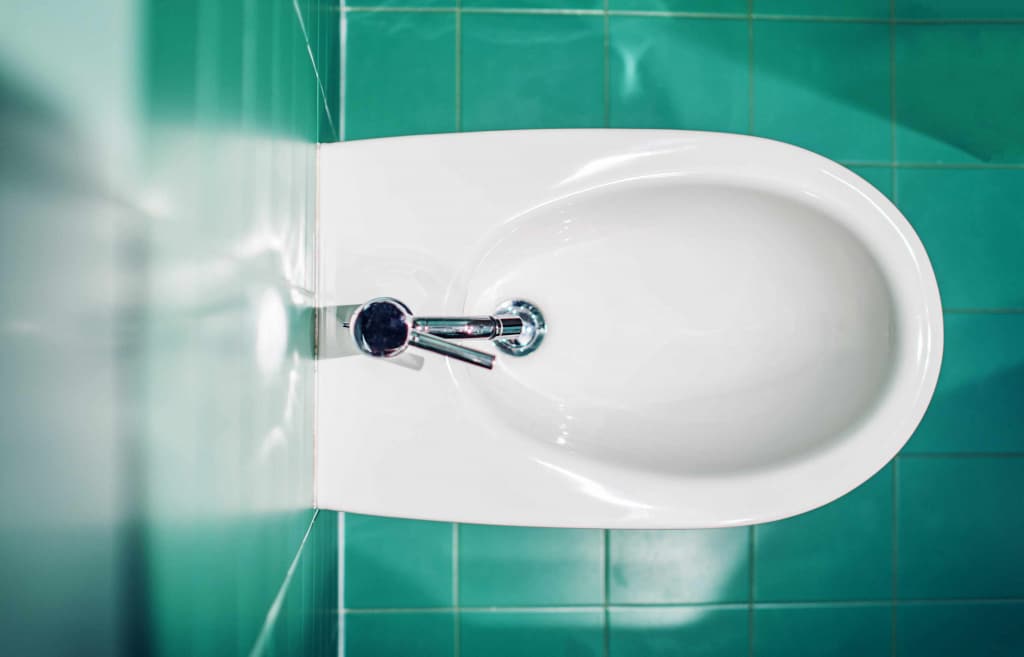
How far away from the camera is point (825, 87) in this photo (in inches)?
38.9

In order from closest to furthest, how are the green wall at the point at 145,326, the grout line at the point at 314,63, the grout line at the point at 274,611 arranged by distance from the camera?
the green wall at the point at 145,326
the grout line at the point at 274,611
the grout line at the point at 314,63

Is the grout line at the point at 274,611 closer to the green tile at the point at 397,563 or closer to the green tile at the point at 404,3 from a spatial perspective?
the green tile at the point at 397,563

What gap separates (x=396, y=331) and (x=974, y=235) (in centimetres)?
97

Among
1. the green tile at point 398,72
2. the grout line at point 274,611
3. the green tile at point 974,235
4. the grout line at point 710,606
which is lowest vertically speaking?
the grout line at point 710,606

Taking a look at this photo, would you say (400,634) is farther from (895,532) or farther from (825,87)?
(825,87)

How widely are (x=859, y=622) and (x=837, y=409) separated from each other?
1.96 feet

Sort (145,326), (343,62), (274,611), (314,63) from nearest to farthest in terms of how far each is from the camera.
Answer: (145,326)
(274,611)
(314,63)
(343,62)

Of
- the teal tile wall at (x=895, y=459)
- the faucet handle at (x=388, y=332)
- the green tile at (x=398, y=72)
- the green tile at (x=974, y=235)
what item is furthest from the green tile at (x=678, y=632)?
the green tile at (x=398, y=72)

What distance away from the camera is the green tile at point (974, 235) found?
1.00m

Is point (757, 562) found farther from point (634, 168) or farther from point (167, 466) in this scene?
point (167, 466)

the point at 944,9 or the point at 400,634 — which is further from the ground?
the point at 944,9

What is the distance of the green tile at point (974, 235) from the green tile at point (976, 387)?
33 mm

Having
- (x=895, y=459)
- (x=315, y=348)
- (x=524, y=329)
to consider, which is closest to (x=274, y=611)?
(x=315, y=348)

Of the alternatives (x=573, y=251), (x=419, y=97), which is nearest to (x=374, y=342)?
(x=573, y=251)
